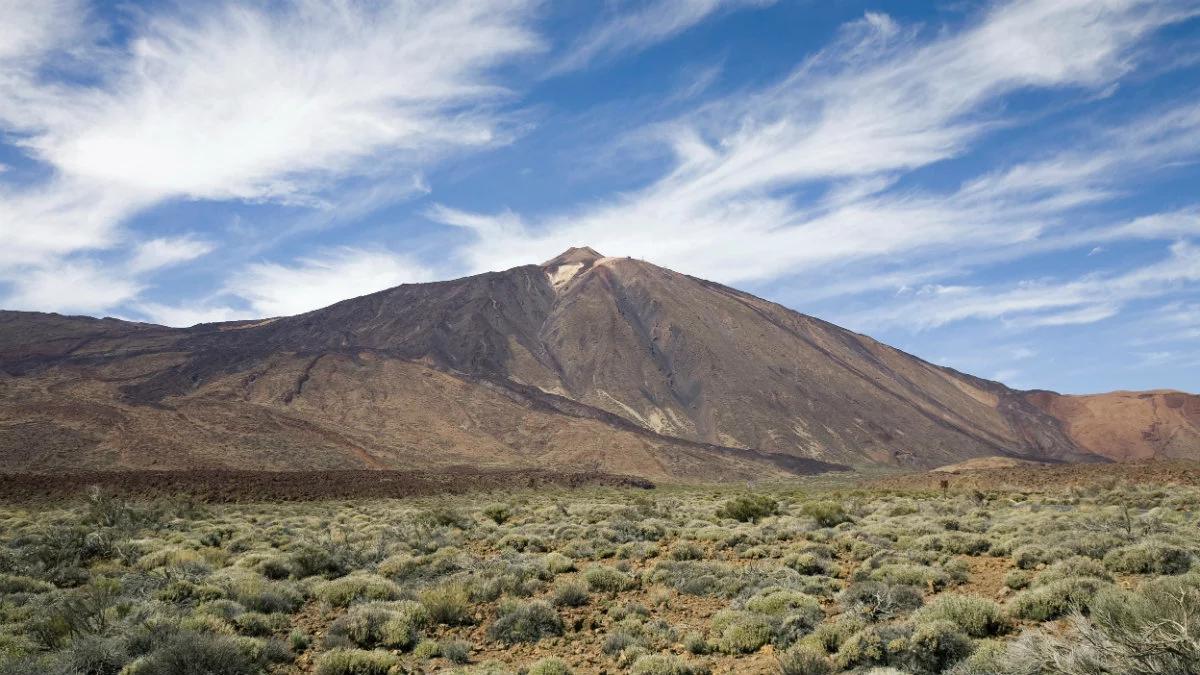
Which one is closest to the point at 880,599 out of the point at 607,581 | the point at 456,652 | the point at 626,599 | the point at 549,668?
the point at 626,599

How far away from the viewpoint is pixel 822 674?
7.98 meters

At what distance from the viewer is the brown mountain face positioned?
7794 cm

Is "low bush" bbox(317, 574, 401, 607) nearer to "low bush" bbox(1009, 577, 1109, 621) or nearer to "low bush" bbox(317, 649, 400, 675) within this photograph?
"low bush" bbox(317, 649, 400, 675)

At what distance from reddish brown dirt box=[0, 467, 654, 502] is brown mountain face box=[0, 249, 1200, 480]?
2064 centimetres

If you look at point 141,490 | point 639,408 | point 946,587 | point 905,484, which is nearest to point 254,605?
point 946,587

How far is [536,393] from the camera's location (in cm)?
12075

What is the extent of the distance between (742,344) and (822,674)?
5854 inches

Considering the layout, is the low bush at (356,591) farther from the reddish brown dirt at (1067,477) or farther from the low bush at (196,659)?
the reddish brown dirt at (1067,477)

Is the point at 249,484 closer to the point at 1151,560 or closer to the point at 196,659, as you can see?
the point at 196,659

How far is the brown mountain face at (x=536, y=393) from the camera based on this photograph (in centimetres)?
7794

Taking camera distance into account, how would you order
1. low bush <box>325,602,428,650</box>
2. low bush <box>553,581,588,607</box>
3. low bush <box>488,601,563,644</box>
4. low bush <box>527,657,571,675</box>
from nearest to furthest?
low bush <box>527,657,571,675</box>, low bush <box>325,602,428,650</box>, low bush <box>488,601,563,644</box>, low bush <box>553,581,588,607</box>

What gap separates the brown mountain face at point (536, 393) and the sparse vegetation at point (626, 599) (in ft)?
194

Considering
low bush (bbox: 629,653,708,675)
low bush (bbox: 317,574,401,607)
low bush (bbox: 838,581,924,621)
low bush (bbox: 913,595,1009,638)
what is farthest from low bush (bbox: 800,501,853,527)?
low bush (bbox: 629,653,708,675)

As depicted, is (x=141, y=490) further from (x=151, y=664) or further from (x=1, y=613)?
(x=151, y=664)
